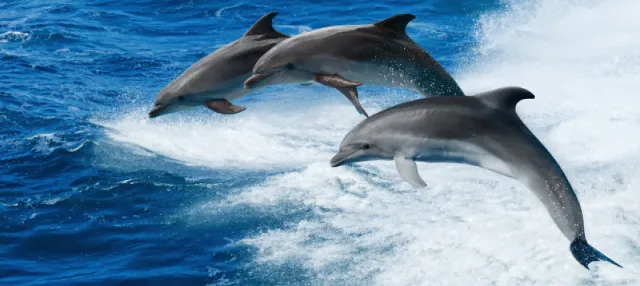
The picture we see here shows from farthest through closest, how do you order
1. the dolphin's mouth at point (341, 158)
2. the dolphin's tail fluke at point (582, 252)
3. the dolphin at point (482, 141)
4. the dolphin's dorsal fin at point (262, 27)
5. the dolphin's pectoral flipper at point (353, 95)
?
1. the dolphin's dorsal fin at point (262, 27)
2. the dolphin's pectoral flipper at point (353, 95)
3. the dolphin's mouth at point (341, 158)
4. the dolphin at point (482, 141)
5. the dolphin's tail fluke at point (582, 252)

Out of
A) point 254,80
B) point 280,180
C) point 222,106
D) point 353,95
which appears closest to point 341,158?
point 353,95

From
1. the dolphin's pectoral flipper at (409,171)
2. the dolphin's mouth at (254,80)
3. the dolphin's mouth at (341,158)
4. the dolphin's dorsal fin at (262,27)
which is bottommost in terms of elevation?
the dolphin's pectoral flipper at (409,171)

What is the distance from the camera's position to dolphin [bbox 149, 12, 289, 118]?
673 cm

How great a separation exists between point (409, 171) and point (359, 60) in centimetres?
96

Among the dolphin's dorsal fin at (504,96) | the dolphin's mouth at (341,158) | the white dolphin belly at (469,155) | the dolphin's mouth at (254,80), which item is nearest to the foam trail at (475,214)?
the white dolphin belly at (469,155)

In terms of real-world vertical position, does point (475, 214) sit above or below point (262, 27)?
below

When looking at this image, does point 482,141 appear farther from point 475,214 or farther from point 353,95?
point 475,214

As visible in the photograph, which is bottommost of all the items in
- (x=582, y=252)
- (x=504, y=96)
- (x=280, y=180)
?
(x=280, y=180)

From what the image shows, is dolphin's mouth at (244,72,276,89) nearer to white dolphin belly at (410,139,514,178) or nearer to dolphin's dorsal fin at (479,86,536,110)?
white dolphin belly at (410,139,514,178)

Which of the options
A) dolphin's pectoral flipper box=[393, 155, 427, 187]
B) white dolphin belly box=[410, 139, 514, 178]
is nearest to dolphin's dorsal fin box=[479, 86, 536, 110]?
white dolphin belly box=[410, 139, 514, 178]

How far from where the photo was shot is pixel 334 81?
664cm

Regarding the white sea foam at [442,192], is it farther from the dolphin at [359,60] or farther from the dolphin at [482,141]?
the dolphin at [359,60]

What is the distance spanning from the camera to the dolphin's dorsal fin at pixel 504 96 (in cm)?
636

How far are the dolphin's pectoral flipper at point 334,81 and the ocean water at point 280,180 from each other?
7.94 metres
